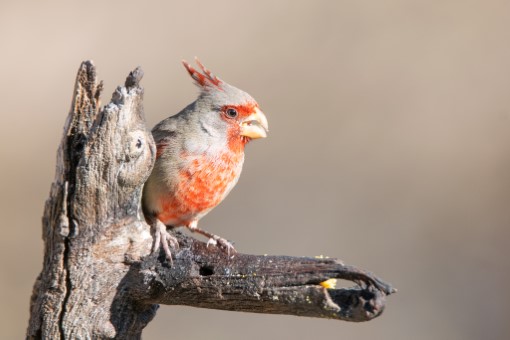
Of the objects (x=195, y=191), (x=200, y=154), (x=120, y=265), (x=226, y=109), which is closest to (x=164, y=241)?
(x=120, y=265)

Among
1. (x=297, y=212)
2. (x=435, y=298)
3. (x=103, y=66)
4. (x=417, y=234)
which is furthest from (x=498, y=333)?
(x=103, y=66)

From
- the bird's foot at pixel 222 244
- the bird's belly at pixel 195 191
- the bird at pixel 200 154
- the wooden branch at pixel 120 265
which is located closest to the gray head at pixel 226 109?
the bird at pixel 200 154

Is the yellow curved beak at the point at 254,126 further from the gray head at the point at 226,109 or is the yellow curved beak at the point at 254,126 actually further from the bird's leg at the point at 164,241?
the bird's leg at the point at 164,241

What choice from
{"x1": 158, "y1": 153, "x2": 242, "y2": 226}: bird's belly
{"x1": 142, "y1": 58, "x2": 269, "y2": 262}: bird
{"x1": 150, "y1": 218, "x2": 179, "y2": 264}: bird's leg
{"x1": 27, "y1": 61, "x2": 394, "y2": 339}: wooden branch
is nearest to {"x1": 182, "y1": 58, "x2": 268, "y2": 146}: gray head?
A: {"x1": 142, "y1": 58, "x2": 269, "y2": 262}: bird

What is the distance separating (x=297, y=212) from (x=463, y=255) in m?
1.45

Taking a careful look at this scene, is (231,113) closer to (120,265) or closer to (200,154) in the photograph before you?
(200,154)

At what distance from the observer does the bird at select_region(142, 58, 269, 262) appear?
13.7 feet

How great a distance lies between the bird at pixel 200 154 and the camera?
165 inches

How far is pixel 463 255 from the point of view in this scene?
7488 mm

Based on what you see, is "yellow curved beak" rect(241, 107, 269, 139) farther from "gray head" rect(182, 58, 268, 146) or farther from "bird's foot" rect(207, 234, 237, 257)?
"bird's foot" rect(207, 234, 237, 257)

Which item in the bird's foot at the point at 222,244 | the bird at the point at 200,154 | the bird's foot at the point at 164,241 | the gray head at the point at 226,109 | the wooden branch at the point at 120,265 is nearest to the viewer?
the wooden branch at the point at 120,265

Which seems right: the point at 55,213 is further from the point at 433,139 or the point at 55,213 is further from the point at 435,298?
the point at 433,139

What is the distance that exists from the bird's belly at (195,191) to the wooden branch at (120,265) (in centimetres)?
64

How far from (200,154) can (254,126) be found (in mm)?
375
